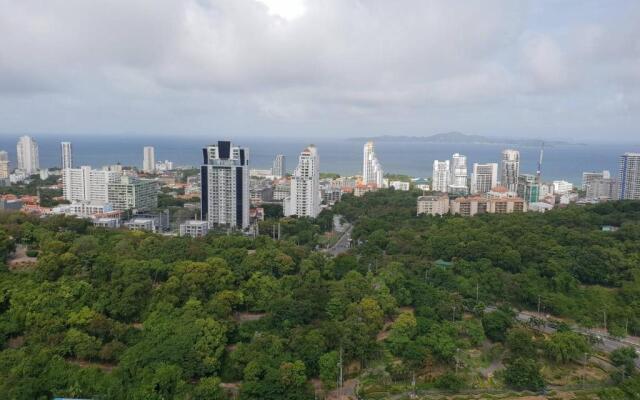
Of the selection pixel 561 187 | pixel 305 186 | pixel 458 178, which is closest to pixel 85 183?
pixel 305 186

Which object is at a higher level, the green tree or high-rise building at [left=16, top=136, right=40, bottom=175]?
high-rise building at [left=16, top=136, right=40, bottom=175]

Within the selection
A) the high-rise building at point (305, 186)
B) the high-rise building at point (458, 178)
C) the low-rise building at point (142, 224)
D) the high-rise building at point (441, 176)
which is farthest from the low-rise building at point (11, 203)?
the high-rise building at point (441, 176)

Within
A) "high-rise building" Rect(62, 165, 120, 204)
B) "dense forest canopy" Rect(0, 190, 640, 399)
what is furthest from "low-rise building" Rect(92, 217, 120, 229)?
"high-rise building" Rect(62, 165, 120, 204)

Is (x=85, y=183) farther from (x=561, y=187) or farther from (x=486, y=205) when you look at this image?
(x=561, y=187)

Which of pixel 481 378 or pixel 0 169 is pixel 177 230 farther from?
pixel 0 169

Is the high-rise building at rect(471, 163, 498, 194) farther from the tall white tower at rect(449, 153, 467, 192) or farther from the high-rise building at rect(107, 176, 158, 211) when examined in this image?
the high-rise building at rect(107, 176, 158, 211)

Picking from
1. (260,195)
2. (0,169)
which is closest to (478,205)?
(260,195)
